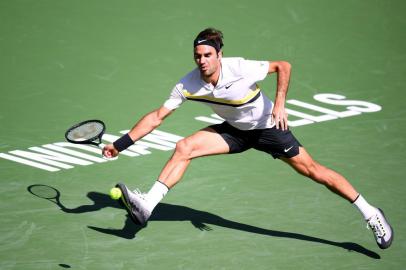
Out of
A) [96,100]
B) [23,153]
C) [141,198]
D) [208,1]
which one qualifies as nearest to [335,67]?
[208,1]

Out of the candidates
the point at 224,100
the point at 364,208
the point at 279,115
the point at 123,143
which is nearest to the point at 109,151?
the point at 123,143

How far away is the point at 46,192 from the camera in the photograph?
1055 centimetres

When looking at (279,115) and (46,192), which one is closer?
(279,115)

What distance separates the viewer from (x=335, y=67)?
14.7m

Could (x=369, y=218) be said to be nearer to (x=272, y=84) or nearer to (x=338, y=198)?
(x=338, y=198)

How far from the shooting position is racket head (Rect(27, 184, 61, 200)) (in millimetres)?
10477

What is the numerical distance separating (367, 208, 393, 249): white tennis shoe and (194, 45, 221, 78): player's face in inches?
91.8

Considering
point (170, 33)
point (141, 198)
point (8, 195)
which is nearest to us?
point (141, 198)

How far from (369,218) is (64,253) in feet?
10.6

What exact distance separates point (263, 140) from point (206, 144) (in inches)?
24.6

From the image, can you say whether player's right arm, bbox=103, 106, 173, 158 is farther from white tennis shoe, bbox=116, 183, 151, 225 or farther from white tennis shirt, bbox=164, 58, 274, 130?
white tennis shoe, bbox=116, 183, 151, 225

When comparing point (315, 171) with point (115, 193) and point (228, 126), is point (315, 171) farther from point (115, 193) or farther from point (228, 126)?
point (115, 193)

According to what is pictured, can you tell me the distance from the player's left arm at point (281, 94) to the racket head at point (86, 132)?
1.87 metres

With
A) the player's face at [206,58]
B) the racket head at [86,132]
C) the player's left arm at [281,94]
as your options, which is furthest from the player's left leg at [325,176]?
the racket head at [86,132]
